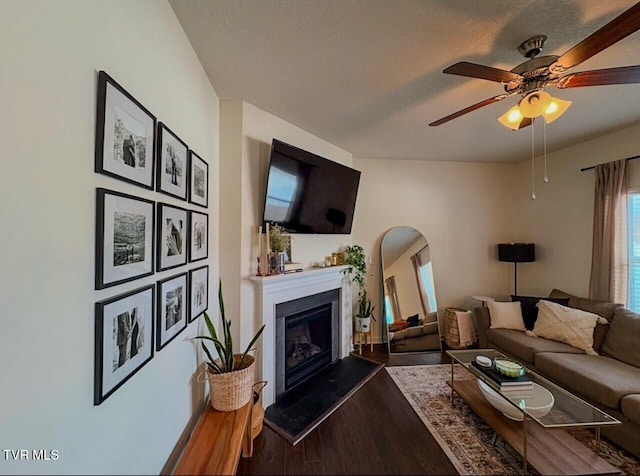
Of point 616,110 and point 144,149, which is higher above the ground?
point 616,110

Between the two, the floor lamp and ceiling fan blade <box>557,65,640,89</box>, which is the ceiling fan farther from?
the floor lamp

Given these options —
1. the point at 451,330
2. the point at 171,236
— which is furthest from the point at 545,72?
the point at 451,330

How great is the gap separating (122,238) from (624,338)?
3.56m

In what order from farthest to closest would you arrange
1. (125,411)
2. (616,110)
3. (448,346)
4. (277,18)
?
(448,346)
(616,110)
(277,18)
(125,411)

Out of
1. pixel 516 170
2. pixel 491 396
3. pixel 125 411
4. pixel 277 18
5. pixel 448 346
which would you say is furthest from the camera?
pixel 516 170

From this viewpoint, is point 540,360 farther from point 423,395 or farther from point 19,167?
point 19,167

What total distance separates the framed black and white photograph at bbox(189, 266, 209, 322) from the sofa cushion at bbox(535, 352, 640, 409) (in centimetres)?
276

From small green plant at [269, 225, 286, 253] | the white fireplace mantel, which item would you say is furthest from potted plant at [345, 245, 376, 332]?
small green plant at [269, 225, 286, 253]

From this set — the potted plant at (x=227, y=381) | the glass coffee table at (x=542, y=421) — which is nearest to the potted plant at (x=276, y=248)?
the potted plant at (x=227, y=381)

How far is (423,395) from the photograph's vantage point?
7.85 feet

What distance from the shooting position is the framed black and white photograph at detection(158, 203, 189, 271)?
117cm

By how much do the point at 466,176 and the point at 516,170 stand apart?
0.73 m

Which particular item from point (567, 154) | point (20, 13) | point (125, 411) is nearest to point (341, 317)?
point (125, 411)

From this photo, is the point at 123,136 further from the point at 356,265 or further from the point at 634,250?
the point at 634,250
